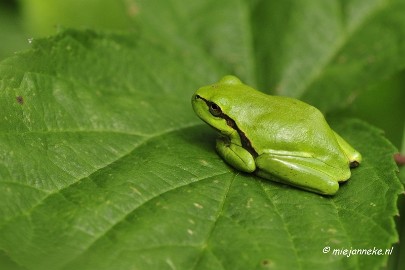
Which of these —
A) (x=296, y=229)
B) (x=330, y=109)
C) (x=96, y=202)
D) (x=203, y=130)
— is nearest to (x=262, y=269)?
(x=296, y=229)

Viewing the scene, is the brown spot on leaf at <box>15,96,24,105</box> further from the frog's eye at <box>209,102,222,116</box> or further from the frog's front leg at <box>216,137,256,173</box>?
the frog's front leg at <box>216,137,256,173</box>

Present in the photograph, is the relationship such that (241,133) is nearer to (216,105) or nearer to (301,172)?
(216,105)

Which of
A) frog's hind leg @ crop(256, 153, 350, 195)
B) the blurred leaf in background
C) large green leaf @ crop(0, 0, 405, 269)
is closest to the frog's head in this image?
large green leaf @ crop(0, 0, 405, 269)

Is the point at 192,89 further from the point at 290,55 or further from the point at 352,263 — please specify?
the point at 352,263

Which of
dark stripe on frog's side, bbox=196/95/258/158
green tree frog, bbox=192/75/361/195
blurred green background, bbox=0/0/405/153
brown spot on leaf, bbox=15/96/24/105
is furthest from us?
blurred green background, bbox=0/0/405/153

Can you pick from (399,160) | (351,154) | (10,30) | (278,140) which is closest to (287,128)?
(278,140)

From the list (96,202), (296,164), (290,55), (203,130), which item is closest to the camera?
(96,202)
